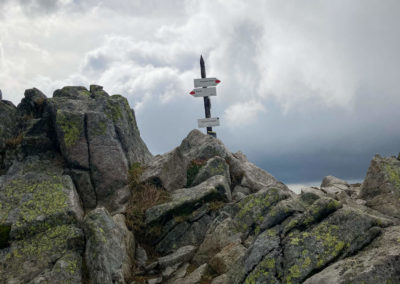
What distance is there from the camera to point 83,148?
18.1m

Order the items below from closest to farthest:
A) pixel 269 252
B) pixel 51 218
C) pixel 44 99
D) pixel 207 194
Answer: pixel 269 252
pixel 51 218
pixel 207 194
pixel 44 99

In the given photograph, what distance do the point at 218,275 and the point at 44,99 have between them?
1700 cm

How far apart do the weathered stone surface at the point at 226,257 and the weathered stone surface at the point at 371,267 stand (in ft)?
13.6

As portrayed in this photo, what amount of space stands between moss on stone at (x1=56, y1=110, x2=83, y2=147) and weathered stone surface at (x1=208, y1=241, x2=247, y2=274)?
426 inches

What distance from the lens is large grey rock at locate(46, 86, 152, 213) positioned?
17688 millimetres

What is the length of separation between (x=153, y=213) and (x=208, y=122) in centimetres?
1354

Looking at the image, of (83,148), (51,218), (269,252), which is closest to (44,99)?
(83,148)

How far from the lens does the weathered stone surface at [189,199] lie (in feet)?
52.1

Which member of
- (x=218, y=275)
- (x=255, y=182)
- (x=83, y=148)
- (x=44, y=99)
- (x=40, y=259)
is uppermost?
(x=44, y=99)

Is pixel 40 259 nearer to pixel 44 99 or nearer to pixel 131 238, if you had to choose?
pixel 131 238

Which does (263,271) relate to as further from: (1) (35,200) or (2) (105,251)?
(1) (35,200)

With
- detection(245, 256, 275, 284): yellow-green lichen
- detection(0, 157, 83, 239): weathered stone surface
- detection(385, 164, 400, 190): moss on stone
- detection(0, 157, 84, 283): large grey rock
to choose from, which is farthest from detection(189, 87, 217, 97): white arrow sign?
detection(245, 256, 275, 284): yellow-green lichen

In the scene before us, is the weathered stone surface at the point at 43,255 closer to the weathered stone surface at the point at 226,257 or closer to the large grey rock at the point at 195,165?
the weathered stone surface at the point at 226,257

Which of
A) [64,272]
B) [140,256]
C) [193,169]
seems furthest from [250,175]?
[64,272]
